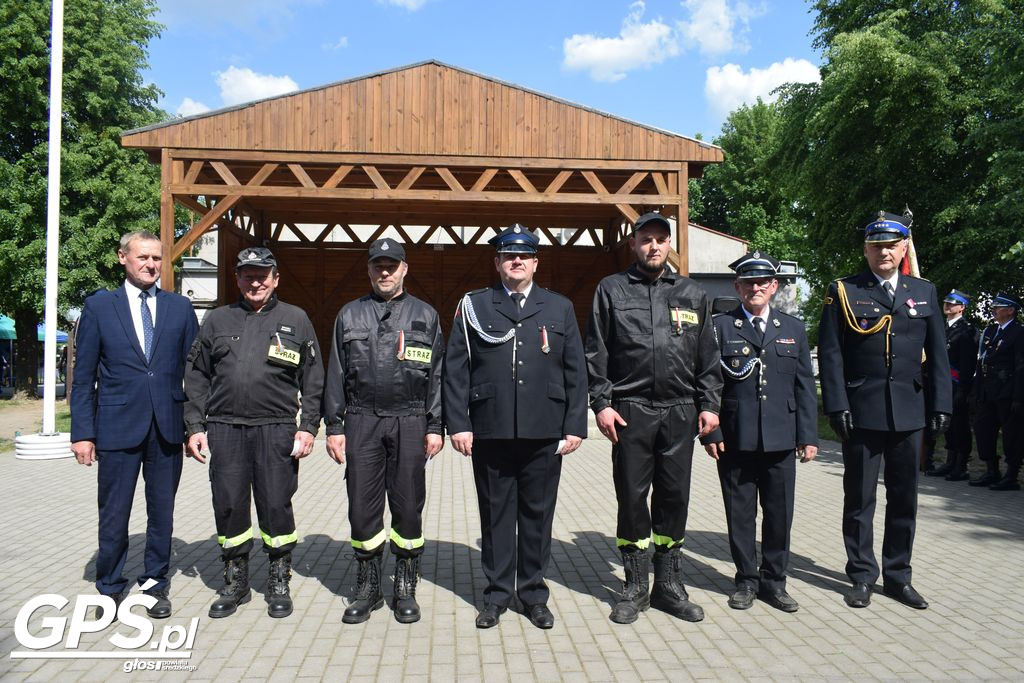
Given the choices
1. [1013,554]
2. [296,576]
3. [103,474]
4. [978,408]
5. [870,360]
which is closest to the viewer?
[103,474]

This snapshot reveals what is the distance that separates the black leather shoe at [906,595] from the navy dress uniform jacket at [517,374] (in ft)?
7.50

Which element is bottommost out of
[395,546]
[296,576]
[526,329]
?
[296,576]

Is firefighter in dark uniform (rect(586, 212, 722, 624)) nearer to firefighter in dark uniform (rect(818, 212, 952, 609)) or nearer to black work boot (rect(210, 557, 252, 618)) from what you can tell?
firefighter in dark uniform (rect(818, 212, 952, 609))

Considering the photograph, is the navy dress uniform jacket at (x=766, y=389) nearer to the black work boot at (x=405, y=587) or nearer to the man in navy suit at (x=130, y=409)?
the black work boot at (x=405, y=587)

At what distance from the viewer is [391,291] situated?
438 cm

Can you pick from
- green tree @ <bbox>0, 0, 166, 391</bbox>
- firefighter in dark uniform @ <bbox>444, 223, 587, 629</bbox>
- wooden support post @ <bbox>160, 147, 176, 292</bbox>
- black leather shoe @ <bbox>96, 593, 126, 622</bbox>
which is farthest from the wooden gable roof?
black leather shoe @ <bbox>96, 593, 126, 622</bbox>

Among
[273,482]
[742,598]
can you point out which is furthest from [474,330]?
[742,598]

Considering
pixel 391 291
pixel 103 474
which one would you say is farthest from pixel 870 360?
pixel 103 474

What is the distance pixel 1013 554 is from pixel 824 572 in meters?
1.72

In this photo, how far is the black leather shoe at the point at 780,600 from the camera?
171 inches

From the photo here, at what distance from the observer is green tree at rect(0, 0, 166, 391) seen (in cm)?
1972

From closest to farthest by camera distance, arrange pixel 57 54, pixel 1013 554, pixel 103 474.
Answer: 1. pixel 103 474
2. pixel 1013 554
3. pixel 57 54

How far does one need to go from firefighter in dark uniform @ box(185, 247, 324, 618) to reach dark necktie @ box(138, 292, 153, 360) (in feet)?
0.82

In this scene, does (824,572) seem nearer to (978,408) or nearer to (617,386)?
(617,386)
